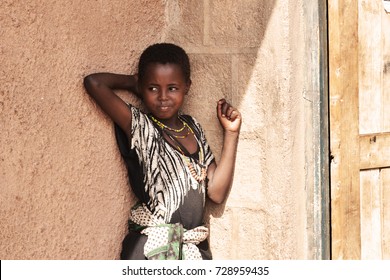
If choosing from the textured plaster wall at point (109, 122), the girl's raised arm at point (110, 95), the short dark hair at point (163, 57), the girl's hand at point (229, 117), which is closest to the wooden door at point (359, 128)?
the textured plaster wall at point (109, 122)

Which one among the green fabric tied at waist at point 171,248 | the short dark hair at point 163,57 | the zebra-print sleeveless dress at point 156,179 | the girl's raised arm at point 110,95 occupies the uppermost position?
the short dark hair at point 163,57

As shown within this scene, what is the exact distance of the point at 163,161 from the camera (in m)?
3.05

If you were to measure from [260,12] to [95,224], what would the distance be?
3.65 ft

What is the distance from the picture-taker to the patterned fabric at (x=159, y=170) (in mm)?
2986

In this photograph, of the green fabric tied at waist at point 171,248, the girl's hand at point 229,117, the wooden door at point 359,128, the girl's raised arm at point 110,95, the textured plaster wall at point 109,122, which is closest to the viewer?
the textured plaster wall at point 109,122

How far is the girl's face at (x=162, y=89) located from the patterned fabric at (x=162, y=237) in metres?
0.41

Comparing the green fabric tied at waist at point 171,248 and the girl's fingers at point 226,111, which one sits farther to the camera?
the girl's fingers at point 226,111

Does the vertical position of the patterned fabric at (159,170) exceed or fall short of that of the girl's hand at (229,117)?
it falls short

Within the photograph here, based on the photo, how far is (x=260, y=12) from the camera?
10.2ft

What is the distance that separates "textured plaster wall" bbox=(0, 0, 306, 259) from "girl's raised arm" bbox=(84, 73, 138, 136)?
0.14ft

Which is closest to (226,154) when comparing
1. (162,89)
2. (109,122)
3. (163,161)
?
(163,161)

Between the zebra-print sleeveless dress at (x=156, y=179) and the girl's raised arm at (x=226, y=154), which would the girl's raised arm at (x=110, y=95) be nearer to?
the zebra-print sleeveless dress at (x=156, y=179)
